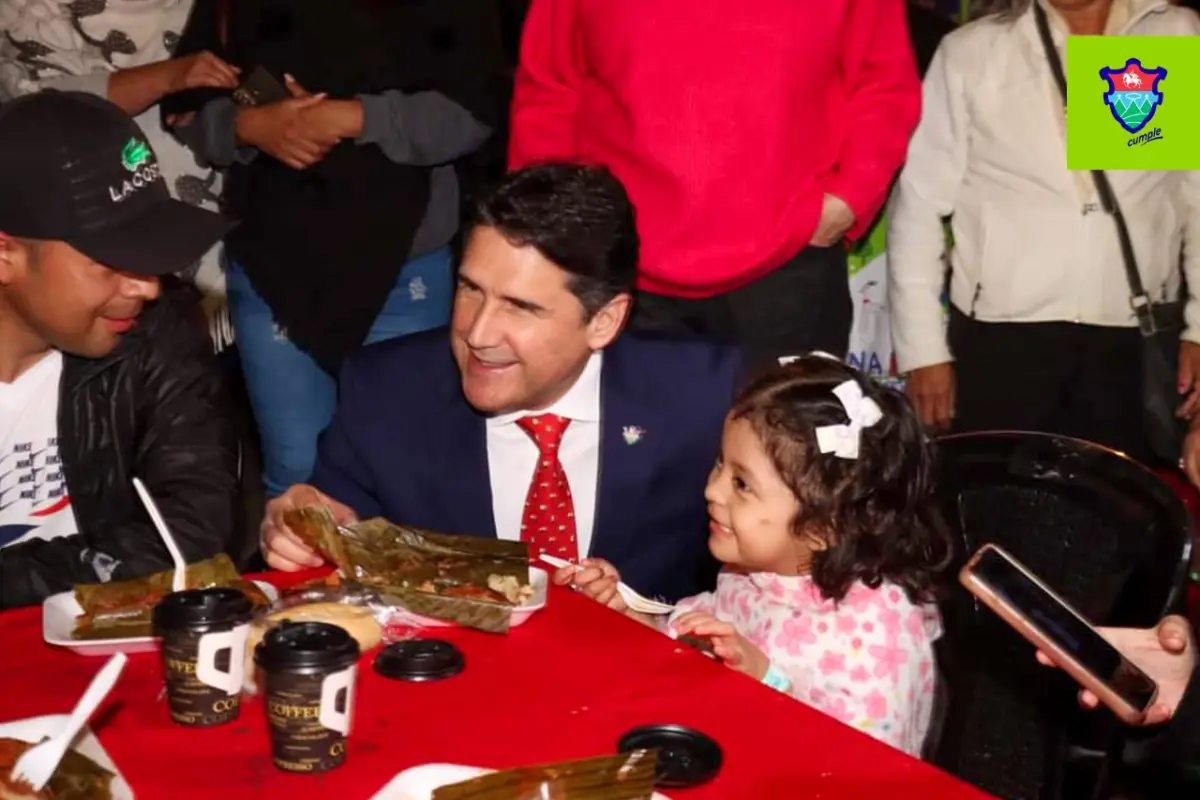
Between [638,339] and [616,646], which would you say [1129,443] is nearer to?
[638,339]

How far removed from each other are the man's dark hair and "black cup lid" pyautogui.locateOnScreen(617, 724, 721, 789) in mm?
909

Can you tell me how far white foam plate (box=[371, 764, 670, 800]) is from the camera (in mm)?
1506

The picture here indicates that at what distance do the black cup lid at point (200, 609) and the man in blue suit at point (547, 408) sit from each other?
663mm

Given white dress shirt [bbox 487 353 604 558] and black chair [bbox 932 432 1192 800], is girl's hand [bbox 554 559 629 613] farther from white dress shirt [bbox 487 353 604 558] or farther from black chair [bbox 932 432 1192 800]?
black chair [bbox 932 432 1192 800]

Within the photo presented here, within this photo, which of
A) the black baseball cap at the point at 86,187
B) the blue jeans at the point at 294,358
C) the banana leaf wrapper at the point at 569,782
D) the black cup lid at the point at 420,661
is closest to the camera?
the banana leaf wrapper at the point at 569,782

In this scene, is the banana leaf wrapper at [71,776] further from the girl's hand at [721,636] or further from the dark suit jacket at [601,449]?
the dark suit jacket at [601,449]

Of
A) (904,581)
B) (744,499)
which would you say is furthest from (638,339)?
(904,581)

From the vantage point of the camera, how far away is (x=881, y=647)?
2127 millimetres

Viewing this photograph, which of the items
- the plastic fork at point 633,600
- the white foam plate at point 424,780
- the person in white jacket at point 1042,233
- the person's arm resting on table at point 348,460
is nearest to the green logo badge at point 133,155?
the person's arm resting on table at point 348,460

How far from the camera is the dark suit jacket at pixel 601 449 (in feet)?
8.11

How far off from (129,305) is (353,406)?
38 cm

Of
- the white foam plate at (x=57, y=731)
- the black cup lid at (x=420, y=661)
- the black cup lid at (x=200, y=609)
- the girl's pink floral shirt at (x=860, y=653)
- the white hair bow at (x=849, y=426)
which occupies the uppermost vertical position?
the white hair bow at (x=849, y=426)

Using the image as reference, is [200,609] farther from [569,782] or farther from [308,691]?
[569,782]

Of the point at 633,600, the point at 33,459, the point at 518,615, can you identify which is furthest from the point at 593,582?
the point at 33,459
